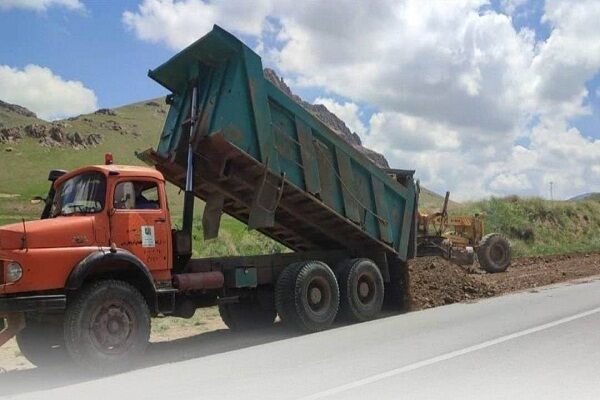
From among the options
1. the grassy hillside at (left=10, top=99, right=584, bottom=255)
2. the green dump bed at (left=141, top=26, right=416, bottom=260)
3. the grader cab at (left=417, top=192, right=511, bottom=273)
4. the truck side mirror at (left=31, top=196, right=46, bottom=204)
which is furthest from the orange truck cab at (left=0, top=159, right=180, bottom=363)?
the grader cab at (left=417, top=192, right=511, bottom=273)

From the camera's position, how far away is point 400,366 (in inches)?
269

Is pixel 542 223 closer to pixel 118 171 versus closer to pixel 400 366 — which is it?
pixel 400 366

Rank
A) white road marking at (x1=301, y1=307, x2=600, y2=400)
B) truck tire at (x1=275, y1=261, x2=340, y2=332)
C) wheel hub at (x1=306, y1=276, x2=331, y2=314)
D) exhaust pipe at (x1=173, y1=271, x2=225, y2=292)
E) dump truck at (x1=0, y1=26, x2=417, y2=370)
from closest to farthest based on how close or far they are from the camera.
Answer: white road marking at (x1=301, y1=307, x2=600, y2=400), dump truck at (x1=0, y1=26, x2=417, y2=370), exhaust pipe at (x1=173, y1=271, x2=225, y2=292), truck tire at (x1=275, y1=261, x2=340, y2=332), wheel hub at (x1=306, y1=276, x2=331, y2=314)

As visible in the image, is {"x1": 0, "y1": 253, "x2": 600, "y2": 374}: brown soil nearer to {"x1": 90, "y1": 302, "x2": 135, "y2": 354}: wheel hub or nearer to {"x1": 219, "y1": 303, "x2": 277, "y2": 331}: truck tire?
{"x1": 219, "y1": 303, "x2": 277, "y2": 331}: truck tire

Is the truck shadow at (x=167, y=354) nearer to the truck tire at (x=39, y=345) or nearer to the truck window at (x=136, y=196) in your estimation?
the truck tire at (x=39, y=345)

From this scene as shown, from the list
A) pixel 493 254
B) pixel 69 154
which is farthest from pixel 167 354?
pixel 69 154

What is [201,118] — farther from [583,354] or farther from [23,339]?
[583,354]

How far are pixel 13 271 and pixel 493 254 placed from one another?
1692 centimetres

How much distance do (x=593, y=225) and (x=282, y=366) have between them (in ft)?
129

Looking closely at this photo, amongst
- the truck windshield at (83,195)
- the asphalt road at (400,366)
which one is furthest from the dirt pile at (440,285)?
the truck windshield at (83,195)

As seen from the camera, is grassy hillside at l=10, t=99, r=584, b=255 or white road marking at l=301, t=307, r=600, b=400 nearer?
white road marking at l=301, t=307, r=600, b=400

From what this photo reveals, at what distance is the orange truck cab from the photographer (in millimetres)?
6957

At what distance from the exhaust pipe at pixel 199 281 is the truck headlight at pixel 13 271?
2120mm

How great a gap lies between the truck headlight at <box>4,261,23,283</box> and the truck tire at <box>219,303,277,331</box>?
4320mm
